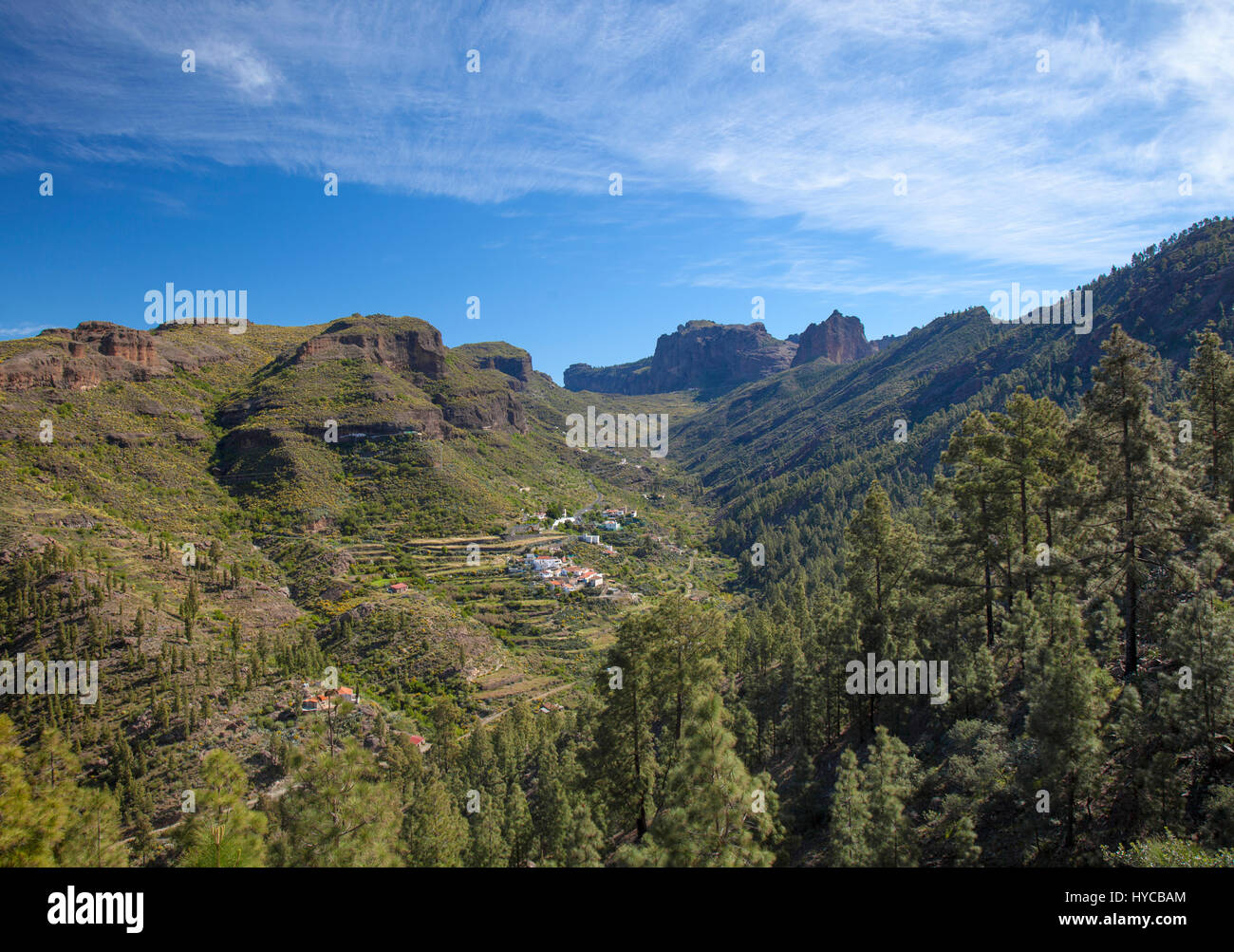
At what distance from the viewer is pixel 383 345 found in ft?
504

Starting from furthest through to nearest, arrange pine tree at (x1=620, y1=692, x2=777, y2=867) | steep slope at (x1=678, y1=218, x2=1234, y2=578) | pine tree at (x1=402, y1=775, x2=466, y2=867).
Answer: steep slope at (x1=678, y1=218, x2=1234, y2=578), pine tree at (x1=402, y1=775, x2=466, y2=867), pine tree at (x1=620, y1=692, x2=777, y2=867)

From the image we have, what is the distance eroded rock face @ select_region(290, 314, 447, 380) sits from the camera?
143m

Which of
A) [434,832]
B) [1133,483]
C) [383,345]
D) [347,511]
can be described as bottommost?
[434,832]

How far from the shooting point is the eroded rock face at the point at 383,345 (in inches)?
5640

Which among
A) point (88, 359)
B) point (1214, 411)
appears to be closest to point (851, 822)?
point (1214, 411)

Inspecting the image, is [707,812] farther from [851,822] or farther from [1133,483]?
[1133,483]

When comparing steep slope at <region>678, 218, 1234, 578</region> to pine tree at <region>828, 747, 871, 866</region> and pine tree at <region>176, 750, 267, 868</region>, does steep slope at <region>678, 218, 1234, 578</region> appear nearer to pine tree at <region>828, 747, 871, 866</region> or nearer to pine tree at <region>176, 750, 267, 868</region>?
pine tree at <region>828, 747, 871, 866</region>

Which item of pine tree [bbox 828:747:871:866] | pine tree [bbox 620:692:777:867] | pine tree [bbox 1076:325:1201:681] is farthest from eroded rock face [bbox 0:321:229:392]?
pine tree [bbox 1076:325:1201:681]

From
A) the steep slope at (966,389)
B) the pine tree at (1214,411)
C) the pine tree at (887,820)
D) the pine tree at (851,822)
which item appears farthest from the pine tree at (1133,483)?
the steep slope at (966,389)


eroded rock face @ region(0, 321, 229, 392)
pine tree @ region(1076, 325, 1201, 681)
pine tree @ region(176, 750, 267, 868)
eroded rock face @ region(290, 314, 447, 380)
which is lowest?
pine tree @ region(176, 750, 267, 868)

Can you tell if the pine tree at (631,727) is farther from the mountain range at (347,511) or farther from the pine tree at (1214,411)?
the mountain range at (347,511)

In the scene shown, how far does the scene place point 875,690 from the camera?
2706 centimetres
